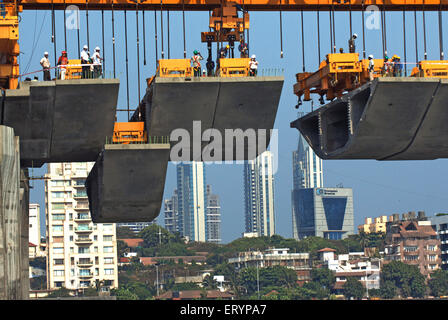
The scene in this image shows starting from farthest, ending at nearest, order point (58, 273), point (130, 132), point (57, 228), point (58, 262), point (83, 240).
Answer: point (58, 273) < point (58, 262) < point (83, 240) < point (57, 228) < point (130, 132)

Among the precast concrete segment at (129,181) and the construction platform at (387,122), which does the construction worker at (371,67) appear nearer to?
the construction platform at (387,122)

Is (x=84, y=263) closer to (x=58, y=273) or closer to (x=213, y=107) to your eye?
(x=58, y=273)

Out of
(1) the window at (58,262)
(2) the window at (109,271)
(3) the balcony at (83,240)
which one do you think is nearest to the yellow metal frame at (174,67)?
(3) the balcony at (83,240)

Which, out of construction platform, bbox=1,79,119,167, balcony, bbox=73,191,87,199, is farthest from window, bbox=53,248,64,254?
construction platform, bbox=1,79,119,167

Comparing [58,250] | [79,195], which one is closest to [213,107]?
[79,195]

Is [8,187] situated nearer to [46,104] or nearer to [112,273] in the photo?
[46,104]
